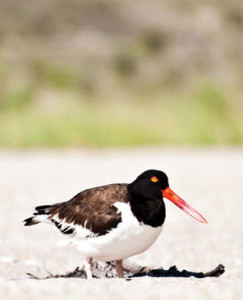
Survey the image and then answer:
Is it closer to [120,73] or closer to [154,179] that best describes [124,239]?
[154,179]

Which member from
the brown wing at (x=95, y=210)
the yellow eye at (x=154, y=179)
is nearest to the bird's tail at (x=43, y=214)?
the brown wing at (x=95, y=210)

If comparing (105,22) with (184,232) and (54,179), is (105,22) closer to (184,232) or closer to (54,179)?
(54,179)

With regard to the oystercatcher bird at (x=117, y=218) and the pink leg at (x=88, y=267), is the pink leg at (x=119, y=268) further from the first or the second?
the pink leg at (x=88, y=267)

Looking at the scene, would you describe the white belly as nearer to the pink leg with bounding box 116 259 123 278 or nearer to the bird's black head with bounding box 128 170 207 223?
the bird's black head with bounding box 128 170 207 223

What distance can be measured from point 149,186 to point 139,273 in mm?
866

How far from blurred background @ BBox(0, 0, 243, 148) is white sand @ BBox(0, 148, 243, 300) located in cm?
123

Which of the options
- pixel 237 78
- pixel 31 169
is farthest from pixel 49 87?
pixel 31 169

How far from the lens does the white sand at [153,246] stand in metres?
4.41

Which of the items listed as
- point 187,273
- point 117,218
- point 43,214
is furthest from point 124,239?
point 43,214

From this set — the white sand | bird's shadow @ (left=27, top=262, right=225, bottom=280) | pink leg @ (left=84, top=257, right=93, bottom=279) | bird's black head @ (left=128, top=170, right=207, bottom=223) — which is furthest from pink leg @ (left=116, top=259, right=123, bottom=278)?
bird's black head @ (left=128, top=170, right=207, bottom=223)

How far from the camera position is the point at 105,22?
46.4m

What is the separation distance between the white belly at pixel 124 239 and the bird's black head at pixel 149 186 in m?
0.15

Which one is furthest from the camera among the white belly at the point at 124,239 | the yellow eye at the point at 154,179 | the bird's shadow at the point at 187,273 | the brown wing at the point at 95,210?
the bird's shadow at the point at 187,273

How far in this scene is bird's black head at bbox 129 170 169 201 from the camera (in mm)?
5180
